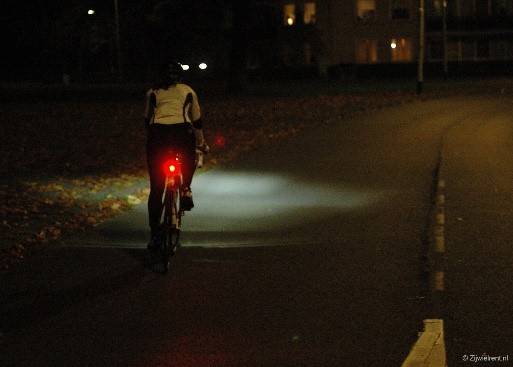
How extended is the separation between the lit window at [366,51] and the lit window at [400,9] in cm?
252

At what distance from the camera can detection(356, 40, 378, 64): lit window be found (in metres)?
78.9

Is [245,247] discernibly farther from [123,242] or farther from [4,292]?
[4,292]

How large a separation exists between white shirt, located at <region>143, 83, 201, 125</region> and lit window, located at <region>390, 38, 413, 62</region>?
69.9 m

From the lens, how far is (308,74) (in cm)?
7969

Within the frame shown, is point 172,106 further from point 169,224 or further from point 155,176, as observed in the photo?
point 169,224

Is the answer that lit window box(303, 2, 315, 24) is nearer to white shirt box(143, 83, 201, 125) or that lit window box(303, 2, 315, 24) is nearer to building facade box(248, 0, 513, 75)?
building facade box(248, 0, 513, 75)

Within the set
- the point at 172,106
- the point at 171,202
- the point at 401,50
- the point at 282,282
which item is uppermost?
the point at 172,106

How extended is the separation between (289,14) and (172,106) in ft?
233

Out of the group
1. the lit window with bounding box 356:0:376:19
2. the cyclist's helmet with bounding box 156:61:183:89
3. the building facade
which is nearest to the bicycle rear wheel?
the cyclist's helmet with bounding box 156:61:183:89

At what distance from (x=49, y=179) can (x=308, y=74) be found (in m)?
62.3

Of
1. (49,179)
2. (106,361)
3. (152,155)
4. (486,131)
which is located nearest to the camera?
(106,361)

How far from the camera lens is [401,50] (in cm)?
7944

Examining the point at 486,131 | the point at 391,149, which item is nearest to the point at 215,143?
the point at 391,149

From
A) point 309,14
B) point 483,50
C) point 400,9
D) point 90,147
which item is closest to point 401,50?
point 400,9
